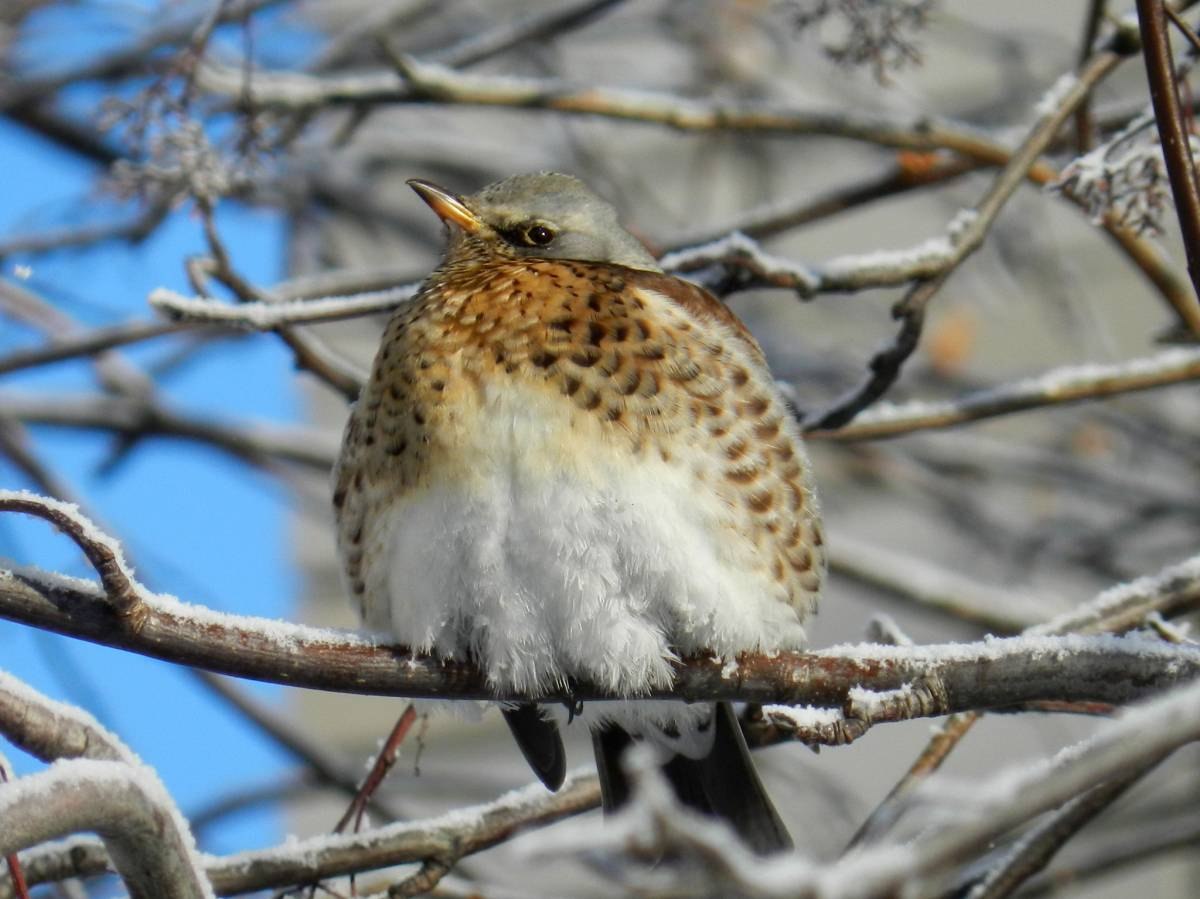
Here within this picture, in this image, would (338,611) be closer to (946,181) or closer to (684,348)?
(946,181)

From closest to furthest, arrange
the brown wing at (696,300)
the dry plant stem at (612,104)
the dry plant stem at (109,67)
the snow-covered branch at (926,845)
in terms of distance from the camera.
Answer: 1. the snow-covered branch at (926,845)
2. the brown wing at (696,300)
3. the dry plant stem at (612,104)
4. the dry plant stem at (109,67)

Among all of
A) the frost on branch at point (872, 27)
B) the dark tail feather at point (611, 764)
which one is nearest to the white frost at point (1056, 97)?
the frost on branch at point (872, 27)

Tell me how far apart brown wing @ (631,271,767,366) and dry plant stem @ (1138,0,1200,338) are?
0.99 metres

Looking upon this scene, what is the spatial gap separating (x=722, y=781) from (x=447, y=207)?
128 cm

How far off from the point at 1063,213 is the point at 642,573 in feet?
22.3

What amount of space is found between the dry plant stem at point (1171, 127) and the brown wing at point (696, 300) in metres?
0.99

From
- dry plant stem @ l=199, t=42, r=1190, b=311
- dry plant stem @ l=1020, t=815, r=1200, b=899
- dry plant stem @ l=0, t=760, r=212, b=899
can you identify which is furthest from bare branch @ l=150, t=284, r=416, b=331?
dry plant stem @ l=1020, t=815, r=1200, b=899

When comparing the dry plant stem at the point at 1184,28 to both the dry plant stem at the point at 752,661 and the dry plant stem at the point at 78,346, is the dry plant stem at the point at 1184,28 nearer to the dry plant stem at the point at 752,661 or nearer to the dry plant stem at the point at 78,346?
the dry plant stem at the point at 752,661

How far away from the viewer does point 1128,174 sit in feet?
8.91

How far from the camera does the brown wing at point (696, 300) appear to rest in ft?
10.1

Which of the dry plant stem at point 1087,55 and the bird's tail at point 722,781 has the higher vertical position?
the dry plant stem at point 1087,55

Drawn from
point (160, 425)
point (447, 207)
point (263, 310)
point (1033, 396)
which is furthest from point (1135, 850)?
point (160, 425)

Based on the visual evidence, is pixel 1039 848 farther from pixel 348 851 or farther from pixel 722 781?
pixel 348 851

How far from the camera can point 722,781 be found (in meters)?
3.07
